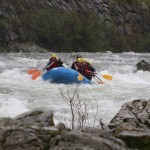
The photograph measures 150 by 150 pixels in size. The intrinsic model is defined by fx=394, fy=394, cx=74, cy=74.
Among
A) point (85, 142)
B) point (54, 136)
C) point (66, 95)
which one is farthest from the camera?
point (66, 95)

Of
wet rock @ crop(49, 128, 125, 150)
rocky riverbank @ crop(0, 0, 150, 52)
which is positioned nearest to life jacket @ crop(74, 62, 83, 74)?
wet rock @ crop(49, 128, 125, 150)

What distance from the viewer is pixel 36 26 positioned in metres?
39.5

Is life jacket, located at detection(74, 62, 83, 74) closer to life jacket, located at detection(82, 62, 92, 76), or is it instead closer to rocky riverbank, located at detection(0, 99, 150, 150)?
life jacket, located at detection(82, 62, 92, 76)

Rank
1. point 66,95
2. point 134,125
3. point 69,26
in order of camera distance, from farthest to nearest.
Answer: point 69,26 < point 66,95 < point 134,125

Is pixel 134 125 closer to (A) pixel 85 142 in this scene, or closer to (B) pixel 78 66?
(A) pixel 85 142

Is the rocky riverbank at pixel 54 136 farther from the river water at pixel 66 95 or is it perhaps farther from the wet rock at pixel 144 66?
the wet rock at pixel 144 66

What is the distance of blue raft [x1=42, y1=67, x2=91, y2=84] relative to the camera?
14270 millimetres

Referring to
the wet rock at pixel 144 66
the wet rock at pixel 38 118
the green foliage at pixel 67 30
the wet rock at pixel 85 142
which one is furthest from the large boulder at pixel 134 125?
the green foliage at pixel 67 30

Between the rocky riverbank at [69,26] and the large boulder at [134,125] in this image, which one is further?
the rocky riverbank at [69,26]

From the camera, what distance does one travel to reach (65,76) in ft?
47.1

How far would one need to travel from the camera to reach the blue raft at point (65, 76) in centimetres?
1427

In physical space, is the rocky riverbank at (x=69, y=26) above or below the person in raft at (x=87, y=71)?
above

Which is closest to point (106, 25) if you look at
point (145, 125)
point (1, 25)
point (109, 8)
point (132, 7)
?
point (109, 8)

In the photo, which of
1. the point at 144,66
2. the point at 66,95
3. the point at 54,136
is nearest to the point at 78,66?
the point at 66,95
